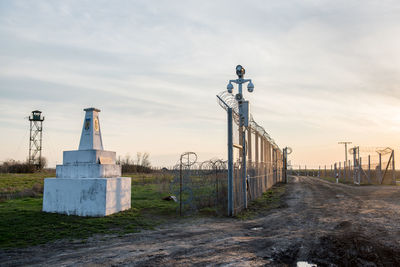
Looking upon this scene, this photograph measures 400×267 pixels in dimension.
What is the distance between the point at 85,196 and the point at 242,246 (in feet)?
21.7

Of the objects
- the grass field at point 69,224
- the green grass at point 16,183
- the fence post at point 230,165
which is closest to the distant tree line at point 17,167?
the green grass at point 16,183

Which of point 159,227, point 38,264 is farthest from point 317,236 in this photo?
point 38,264

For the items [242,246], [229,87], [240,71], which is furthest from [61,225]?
[240,71]

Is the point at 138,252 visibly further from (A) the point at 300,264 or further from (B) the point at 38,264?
→ (A) the point at 300,264

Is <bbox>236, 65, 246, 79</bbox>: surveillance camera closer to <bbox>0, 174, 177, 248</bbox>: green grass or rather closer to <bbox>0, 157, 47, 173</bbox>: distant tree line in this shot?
<bbox>0, 174, 177, 248</bbox>: green grass

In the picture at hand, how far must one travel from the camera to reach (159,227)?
9.55 m

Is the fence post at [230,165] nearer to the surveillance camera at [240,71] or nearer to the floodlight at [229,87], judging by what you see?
the floodlight at [229,87]

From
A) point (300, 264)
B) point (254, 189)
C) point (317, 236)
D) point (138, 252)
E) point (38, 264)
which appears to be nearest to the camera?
point (300, 264)

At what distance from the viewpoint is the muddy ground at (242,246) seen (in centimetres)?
577

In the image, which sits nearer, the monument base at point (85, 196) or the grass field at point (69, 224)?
the grass field at point (69, 224)

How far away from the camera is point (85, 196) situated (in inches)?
437

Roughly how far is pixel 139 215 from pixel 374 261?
25.6ft

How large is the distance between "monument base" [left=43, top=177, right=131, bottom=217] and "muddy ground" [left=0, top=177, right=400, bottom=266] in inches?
105

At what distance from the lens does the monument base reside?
36.0 feet
